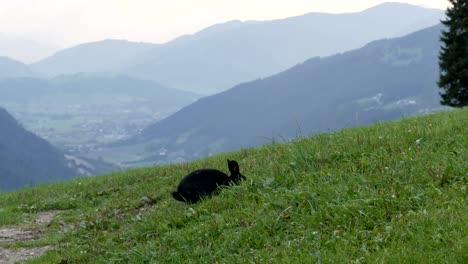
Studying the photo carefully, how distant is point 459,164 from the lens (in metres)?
8.18

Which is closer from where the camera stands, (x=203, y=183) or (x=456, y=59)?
(x=203, y=183)

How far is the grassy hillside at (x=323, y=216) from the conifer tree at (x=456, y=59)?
4551 cm

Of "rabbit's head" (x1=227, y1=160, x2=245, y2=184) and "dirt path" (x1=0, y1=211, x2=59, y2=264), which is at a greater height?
"rabbit's head" (x1=227, y1=160, x2=245, y2=184)

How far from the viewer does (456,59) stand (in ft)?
182

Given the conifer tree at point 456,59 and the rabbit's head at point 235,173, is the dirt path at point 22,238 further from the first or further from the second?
→ the conifer tree at point 456,59

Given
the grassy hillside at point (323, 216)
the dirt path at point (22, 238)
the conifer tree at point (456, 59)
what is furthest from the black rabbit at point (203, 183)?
the conifer tree at point (456, 59)

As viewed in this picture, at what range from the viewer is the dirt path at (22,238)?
10.4 metres

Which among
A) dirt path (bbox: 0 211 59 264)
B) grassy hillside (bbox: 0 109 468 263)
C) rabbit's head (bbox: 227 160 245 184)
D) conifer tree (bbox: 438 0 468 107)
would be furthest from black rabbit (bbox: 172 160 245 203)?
conifer tree (bbox: 438 0 468 107)

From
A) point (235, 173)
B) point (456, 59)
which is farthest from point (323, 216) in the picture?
point (456, 59)

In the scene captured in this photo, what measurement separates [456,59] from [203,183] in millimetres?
51263

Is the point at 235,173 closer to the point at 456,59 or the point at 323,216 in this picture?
the point at 323,216

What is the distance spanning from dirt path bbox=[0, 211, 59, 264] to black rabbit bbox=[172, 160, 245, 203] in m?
2.92

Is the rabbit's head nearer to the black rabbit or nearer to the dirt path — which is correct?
the black rabbit

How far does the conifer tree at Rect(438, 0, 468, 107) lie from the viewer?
178ft
